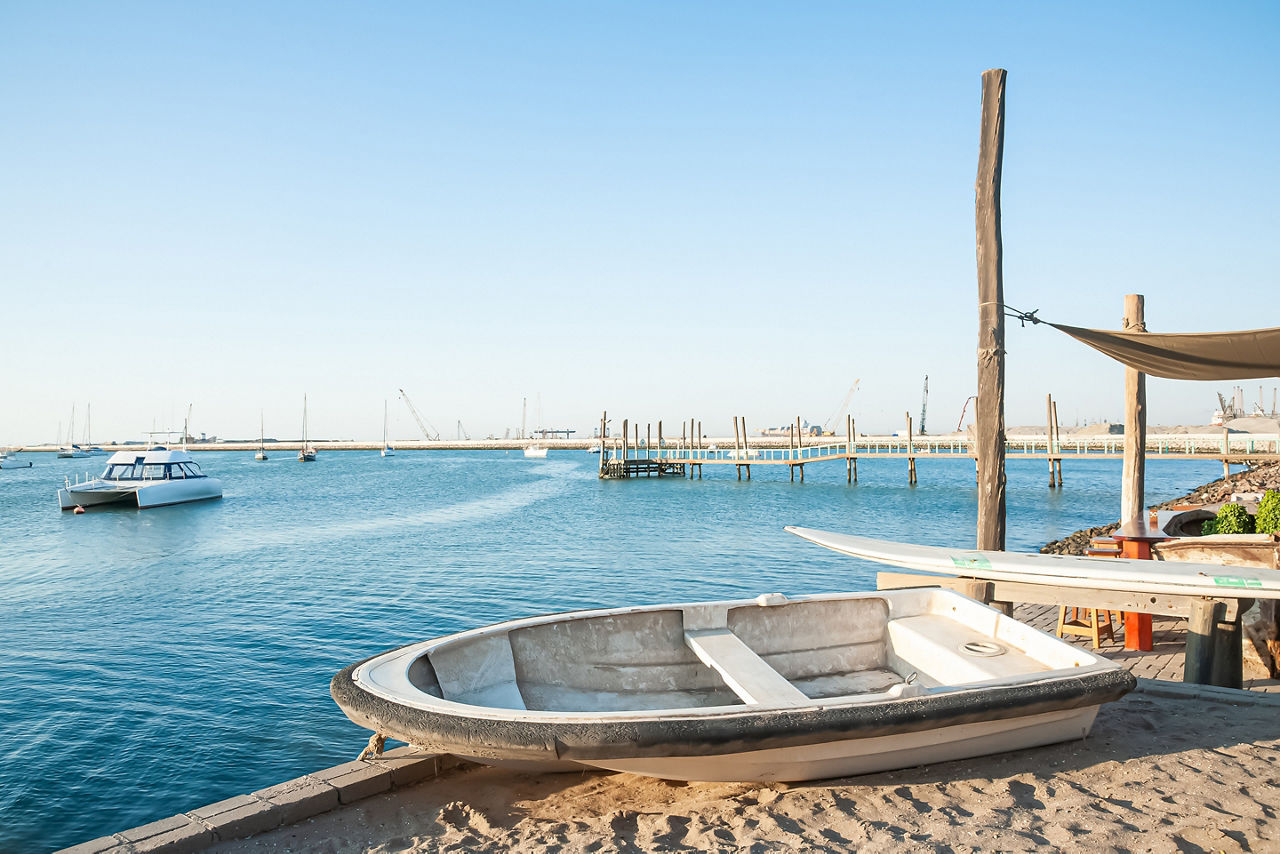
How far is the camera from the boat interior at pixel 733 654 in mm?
4891

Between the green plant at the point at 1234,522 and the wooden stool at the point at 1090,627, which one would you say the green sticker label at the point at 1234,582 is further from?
the green plant at the point at 1234,522

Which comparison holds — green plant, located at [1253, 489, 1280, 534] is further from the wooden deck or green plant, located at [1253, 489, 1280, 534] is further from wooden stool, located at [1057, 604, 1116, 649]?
wooden stool, located at [1057, 604, 1116, 649]

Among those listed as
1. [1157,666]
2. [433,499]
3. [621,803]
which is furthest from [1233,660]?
[433,499]

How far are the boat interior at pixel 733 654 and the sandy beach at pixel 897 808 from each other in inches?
21.8

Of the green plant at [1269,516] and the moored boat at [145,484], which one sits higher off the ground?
the green plant at [1269,516]

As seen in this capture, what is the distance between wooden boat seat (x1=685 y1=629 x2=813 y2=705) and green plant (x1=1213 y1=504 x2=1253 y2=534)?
7224 mm

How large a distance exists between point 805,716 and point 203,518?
3502 centimetres

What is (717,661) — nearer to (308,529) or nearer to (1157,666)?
(1157,666)

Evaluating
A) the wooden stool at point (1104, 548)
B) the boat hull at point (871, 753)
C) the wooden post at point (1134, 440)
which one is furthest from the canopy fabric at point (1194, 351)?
the boat hull at point (871, 753)

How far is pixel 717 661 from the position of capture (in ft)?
16.2

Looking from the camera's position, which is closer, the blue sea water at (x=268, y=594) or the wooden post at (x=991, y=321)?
the blue sea water at (x=268, y=594)

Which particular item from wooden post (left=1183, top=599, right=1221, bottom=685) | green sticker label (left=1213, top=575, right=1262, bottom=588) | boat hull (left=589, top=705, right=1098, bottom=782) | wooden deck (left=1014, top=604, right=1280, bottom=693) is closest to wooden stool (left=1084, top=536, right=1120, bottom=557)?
wooden deck (left=1014, top=604, right=1280, bottom=693)

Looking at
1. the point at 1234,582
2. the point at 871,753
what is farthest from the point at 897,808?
the point at 1234,582

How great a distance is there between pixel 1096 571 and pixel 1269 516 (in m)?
4.99
